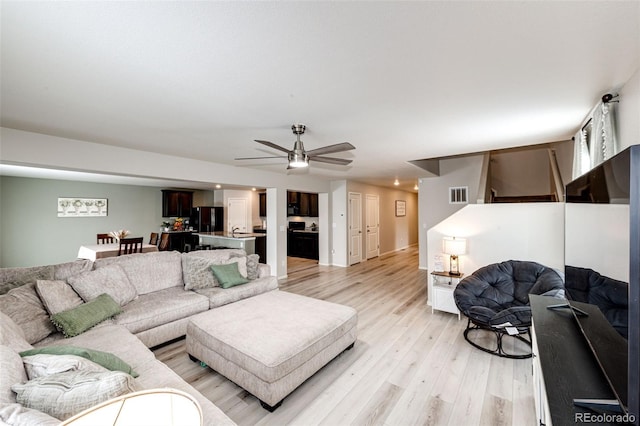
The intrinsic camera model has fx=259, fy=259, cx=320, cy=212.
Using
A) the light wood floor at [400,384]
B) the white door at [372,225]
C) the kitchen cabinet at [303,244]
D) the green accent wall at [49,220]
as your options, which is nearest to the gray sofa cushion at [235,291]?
the light wood floor at [400,384]

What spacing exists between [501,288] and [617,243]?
2.37 meters

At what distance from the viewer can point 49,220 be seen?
6051 millimetres

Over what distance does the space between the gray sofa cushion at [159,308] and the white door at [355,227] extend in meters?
4.68

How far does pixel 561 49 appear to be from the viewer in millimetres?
1461

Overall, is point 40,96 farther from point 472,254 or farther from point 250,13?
point 472,254

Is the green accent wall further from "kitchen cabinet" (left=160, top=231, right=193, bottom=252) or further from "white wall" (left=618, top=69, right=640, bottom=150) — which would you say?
"white wall" (left=618, top=69, right=640, bottom=150)

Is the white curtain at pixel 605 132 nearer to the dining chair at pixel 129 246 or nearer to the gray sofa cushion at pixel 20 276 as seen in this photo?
the gray sofa cushion at pixel 20 276

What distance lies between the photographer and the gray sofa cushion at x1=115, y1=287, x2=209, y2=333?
2592mm

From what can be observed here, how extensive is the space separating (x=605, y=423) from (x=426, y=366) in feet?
5.42

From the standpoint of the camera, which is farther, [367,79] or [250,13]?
[367,79]

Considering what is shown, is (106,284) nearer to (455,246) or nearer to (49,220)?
(455,246)

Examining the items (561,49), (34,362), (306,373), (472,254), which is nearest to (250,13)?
(561,49)

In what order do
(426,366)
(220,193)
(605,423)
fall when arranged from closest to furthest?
(605,423) < (426,366) < (220,193)

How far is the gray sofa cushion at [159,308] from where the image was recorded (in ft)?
8.50
